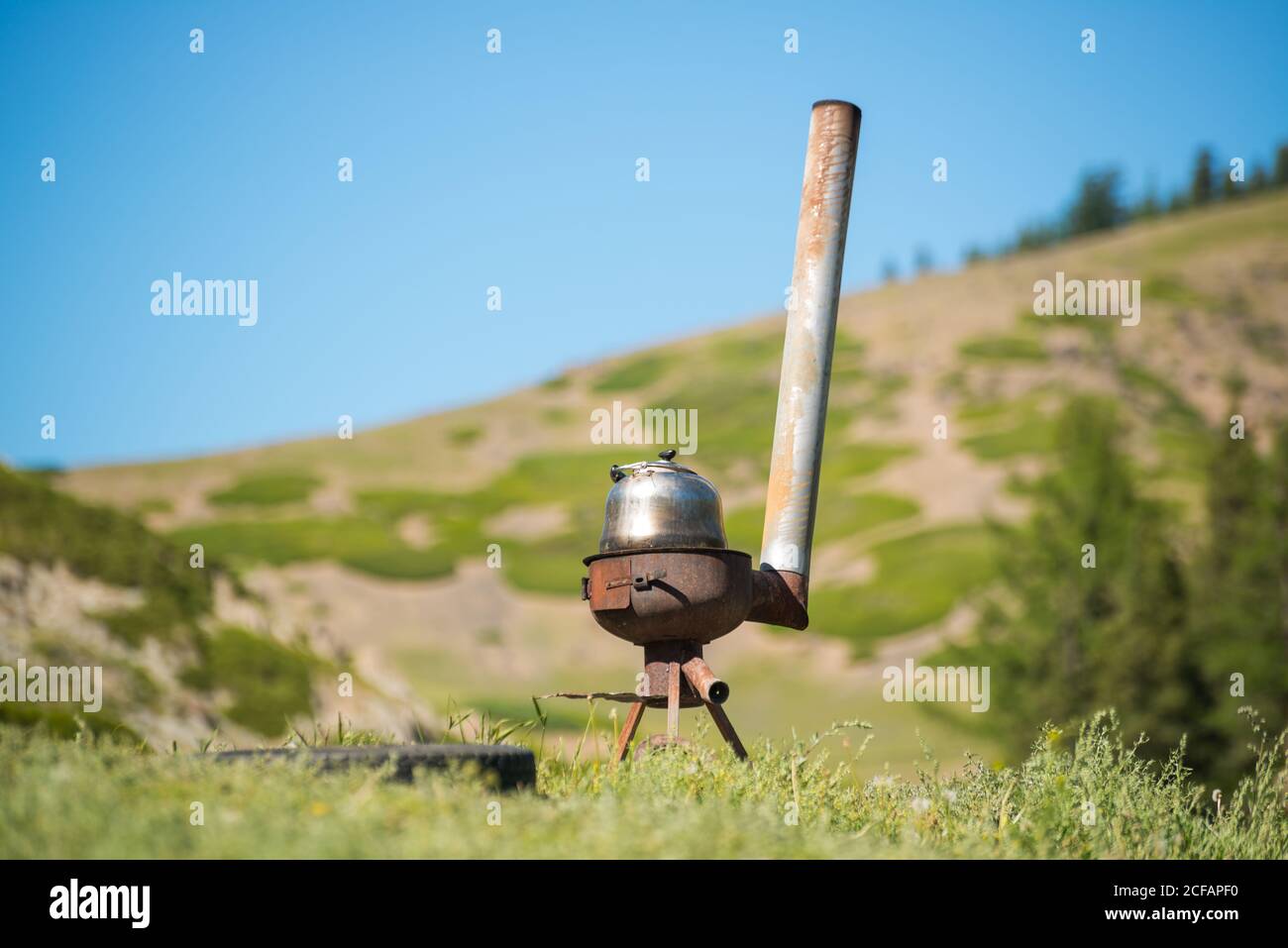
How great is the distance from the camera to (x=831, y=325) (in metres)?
8.90

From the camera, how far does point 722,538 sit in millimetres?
8023

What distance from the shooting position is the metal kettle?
26.2 feet

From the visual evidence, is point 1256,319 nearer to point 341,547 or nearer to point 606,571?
point 341,547

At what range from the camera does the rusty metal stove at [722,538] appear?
7.90m

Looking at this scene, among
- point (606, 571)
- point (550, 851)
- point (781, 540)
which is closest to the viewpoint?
point (550, 851)

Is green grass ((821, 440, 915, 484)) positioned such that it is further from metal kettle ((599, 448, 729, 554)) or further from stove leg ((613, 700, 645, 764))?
metal kettle ((599, 448, 729, 554))

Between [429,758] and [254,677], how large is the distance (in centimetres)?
1227

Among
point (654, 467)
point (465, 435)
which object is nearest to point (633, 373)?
point (465, 435)

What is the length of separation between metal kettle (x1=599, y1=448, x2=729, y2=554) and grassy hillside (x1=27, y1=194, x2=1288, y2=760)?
50.6ft

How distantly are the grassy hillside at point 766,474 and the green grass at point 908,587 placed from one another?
131mm

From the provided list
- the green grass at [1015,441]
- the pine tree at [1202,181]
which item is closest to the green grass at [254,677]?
the green grass at [1015,441]

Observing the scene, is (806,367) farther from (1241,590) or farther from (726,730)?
(1241,590)

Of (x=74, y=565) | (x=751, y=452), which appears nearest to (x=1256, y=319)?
(x=751, y=452)
